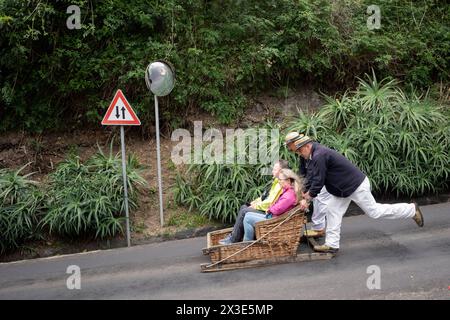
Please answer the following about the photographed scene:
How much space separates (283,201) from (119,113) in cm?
329

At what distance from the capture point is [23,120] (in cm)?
977

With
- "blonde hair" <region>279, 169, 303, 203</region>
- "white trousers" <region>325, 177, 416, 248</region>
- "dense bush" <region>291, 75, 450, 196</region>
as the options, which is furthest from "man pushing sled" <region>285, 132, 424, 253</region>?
"dense bush" <region>291, 75, 450, 196</region>

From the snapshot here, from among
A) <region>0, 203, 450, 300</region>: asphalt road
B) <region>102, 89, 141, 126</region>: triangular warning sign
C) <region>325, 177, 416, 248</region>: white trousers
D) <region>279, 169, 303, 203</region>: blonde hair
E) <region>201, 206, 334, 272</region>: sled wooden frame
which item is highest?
<region>102, 89, 141, 126</region>: triangular warning sign

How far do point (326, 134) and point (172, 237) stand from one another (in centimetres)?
361

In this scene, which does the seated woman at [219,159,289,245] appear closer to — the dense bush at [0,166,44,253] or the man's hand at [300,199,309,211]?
the man's hand at [300,199,309,211]

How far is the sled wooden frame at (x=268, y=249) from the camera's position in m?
5.64

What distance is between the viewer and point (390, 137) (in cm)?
861

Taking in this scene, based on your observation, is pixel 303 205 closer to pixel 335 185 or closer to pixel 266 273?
pixel 335 185

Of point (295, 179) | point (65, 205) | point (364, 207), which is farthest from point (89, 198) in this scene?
point (364, 207)

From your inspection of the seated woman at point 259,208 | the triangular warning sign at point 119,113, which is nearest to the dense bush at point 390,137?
the seated woman at point 259,208

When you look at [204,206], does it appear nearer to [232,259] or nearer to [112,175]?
[112,175]

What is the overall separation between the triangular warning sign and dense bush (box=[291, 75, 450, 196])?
3.33 meters

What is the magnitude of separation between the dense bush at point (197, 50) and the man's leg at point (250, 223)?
182 inches

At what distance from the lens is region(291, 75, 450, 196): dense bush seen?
27.3 ft
